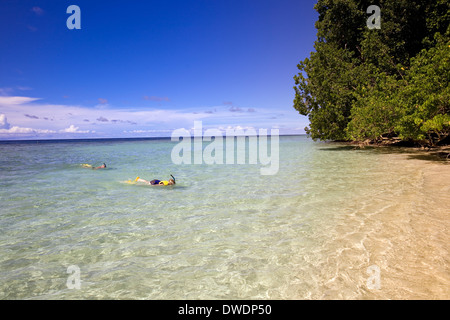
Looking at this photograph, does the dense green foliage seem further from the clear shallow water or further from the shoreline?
the clear shallow water

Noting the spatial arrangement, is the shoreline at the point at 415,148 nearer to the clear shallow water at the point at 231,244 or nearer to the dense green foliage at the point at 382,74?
the dense green foliage at the point at 382,74

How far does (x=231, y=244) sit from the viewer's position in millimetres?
4836

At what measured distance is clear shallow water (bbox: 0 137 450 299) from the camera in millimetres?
3402

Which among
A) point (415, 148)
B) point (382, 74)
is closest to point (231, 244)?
point (382, 74)

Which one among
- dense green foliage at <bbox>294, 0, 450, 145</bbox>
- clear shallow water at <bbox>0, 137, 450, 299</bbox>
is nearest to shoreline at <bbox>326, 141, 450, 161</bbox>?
dense green foliage at <bbox>294, 0, 450, 145</bbox>

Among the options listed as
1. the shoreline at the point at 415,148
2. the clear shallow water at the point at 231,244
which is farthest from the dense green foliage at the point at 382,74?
the clear shallow water at the point at 231,244

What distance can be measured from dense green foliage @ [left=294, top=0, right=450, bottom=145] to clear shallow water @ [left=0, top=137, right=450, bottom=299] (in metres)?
7.46

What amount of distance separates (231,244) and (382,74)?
881 inches

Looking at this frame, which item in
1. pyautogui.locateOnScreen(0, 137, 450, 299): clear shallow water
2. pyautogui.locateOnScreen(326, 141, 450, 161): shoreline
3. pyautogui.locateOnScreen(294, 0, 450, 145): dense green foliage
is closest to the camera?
pyautogui.locateOnScreen(0, 137, 450, 299): clear shallow water

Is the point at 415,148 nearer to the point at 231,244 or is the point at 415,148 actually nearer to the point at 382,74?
the point at 382,74

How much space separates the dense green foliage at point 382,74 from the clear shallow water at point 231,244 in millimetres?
7463

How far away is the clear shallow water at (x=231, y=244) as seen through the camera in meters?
3.40

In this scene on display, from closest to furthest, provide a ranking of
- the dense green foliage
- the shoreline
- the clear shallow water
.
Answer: the clear shallow water < the dense green foliage < the shoreline
